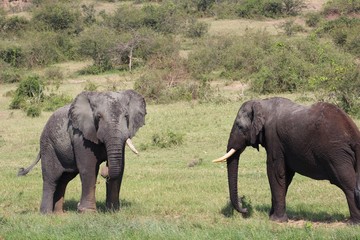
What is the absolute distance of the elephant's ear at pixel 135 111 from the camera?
9.74m

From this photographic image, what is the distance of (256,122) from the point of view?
9180mm

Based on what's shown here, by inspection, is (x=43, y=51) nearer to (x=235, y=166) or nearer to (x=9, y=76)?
(x=9, y=76)

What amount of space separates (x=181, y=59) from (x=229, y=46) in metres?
4.02

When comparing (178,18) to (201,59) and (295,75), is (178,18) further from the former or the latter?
(295,75)

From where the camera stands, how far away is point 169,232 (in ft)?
24.5

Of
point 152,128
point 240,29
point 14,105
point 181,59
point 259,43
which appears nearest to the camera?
point 152,128

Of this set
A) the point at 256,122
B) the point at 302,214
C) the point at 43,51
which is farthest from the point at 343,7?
the point at 256,122

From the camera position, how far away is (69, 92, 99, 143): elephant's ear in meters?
9.45

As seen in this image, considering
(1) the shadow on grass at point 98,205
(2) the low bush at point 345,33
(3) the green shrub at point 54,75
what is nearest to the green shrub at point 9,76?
(3) the green shrub at point 54,75

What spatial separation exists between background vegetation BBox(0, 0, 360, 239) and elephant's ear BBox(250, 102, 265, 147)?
1125mm

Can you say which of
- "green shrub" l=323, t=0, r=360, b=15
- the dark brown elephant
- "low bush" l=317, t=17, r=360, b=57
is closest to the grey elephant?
the dark brown elephant

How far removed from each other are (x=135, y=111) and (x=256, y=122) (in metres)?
1.80

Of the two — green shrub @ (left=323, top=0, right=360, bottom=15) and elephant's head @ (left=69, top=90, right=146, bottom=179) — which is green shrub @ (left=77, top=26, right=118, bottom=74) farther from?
elephant's head @ (left=69, top=90, right=146, bottom=179)

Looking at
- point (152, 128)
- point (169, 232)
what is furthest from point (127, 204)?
point (152, 128)
